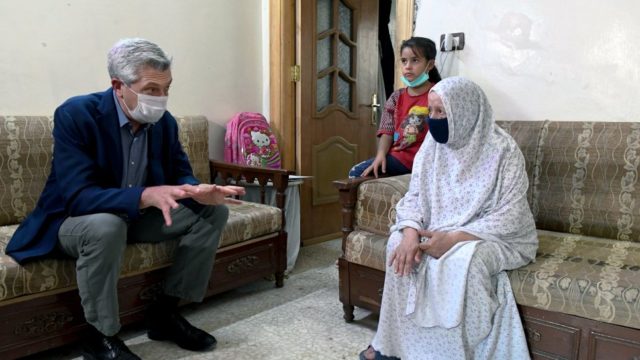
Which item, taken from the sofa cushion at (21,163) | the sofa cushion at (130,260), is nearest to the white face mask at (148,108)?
the sofa cushion at (130,260)

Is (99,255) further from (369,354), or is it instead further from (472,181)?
(472,181)

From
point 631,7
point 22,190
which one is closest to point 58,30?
point 22,190

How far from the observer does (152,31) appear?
8.66ft

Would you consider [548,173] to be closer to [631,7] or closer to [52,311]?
[631,7]

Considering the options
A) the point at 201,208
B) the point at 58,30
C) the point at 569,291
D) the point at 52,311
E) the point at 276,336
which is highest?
the point at 58,30

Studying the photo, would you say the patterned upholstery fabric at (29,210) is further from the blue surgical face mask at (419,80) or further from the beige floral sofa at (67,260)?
the blue surgical face mask at (419,80)

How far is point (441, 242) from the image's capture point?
5.21 ft

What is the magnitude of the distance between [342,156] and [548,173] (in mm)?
1655

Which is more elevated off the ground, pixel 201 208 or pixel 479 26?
pixel 479 26

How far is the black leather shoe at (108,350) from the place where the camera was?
64.8 inches

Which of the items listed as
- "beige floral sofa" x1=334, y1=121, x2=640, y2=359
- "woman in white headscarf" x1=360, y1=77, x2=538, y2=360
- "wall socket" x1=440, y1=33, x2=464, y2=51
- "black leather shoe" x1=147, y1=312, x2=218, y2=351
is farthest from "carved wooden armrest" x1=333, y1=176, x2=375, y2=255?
"wall socket" x1=440, y1=33, x2=464, y2=51

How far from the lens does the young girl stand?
7.45 feet

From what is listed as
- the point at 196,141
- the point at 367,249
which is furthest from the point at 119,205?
the point at 196,141

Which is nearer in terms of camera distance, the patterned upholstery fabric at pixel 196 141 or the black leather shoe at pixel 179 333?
the black leather shoe at pixel 179 333
